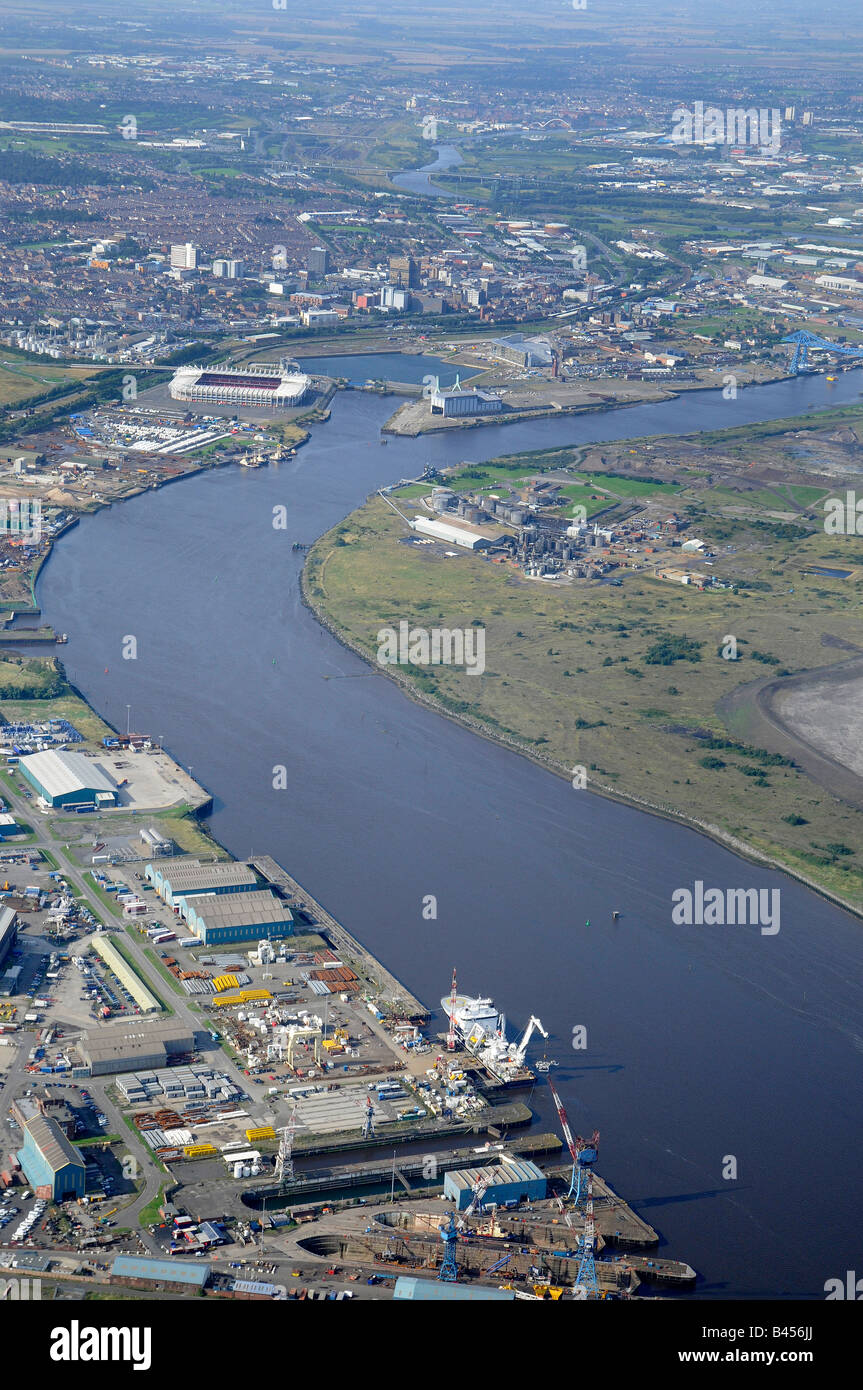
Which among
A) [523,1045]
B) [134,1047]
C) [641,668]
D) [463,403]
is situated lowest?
[523,1045]

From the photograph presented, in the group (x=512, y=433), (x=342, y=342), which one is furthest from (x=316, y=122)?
(x=512, y=433)

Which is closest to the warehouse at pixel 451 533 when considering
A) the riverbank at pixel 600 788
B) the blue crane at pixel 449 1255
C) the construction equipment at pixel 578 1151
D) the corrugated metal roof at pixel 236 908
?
the riverbank at pixel 600 788

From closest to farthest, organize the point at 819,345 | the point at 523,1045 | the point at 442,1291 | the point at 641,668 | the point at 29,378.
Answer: the point at 442,1291, the point at 523,1045, the point at 641,668, the point at 29,378, the point at 819,345

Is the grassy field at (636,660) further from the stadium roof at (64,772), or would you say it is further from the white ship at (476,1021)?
the stadium roof at (64,772)

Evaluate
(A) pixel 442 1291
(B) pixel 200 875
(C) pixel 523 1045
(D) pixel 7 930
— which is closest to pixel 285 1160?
(A) pixel 442 1291

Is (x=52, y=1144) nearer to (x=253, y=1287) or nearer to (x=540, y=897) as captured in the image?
(x=253, y=1287)

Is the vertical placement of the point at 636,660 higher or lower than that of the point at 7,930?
higher

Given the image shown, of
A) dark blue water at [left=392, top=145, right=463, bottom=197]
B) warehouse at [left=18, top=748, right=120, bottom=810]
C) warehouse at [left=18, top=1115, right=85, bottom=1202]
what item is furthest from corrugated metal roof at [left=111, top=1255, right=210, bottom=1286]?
dark blue water at [left=392, top=145, right=463, bottom=197]

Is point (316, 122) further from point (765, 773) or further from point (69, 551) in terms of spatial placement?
point (765, 773)
